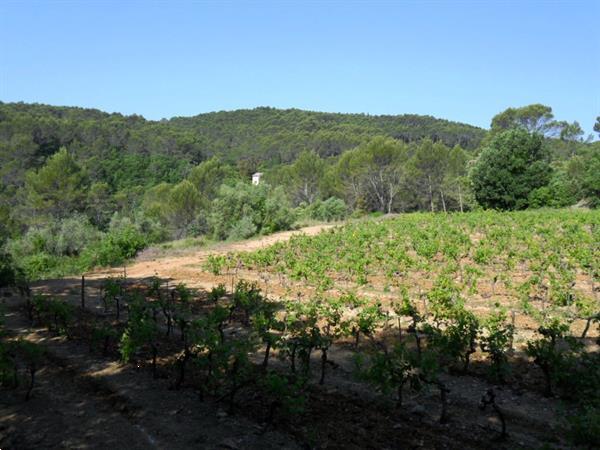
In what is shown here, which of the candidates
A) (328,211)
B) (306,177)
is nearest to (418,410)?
(328,211)

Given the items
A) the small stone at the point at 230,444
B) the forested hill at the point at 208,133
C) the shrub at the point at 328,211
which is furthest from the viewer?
the forested hill at the point at 208,133

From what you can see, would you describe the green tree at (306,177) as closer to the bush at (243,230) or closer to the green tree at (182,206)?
the green tree at (182,206)

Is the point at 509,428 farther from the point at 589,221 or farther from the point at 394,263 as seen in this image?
the point at 589,221

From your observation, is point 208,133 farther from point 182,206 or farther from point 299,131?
point 182,206

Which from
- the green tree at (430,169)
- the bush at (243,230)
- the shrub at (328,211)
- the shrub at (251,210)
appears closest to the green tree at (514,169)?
the shrub at (328,211)

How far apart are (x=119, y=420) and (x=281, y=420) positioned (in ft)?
6.38

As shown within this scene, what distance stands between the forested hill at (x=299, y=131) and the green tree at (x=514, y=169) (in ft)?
125

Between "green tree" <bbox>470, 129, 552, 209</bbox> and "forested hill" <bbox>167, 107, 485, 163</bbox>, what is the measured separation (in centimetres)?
3814

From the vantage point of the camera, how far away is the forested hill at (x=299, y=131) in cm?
7438

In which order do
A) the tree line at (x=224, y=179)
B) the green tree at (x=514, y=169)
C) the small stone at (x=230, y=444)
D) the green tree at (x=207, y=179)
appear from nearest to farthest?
the small stone at (x=230, y=444) → the tree line at (x=224, y=179) → the green tree at (x=514, y=169) → the green tree at (x=207, y=179)

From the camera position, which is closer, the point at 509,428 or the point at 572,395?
the point at 509,428

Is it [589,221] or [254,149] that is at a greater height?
[254,149]

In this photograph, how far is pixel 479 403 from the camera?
6273 mm

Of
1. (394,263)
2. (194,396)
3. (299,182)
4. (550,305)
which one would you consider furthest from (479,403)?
(299,182)
